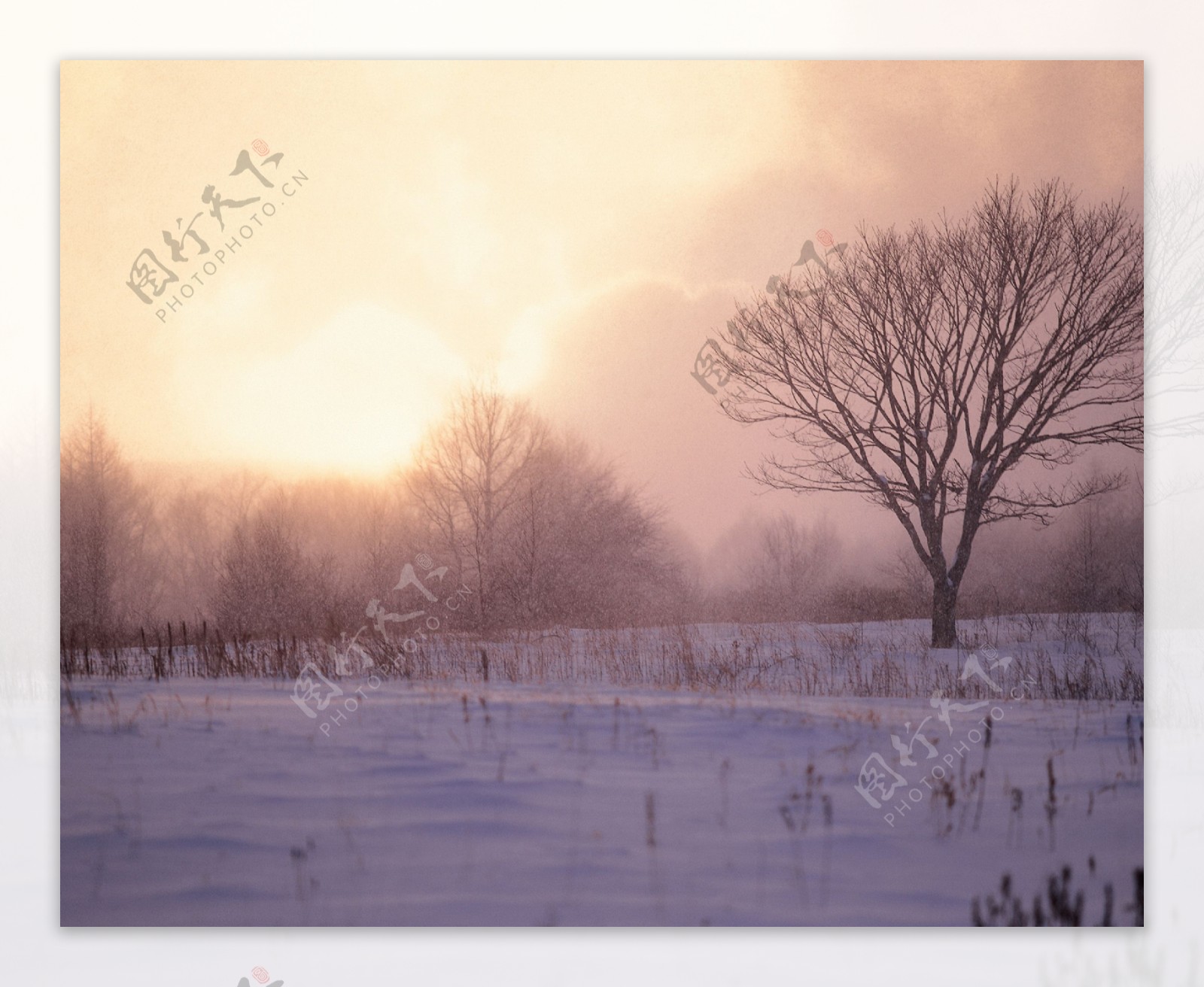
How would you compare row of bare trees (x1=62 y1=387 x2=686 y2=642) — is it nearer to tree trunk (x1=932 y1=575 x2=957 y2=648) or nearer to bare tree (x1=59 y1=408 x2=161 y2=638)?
bare tree (x1=59 y1=408 x2=161 y2=638)

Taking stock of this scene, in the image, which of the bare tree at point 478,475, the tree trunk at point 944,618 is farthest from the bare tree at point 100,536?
the tree trunk at point 944,618

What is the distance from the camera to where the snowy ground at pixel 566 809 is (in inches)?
148

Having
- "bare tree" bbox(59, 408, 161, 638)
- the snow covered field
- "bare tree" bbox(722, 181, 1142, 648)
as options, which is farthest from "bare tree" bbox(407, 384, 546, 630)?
"bare tree" bbox(59, 408, 161, 638)

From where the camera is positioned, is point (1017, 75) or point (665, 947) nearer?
point (665, 947)

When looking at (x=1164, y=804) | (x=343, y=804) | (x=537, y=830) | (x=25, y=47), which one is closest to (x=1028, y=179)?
(x=1164, y=804)

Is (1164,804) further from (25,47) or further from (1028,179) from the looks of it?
(25,47)

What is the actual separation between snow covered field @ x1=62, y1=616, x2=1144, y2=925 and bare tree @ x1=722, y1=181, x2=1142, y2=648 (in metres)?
Answer: 0.61

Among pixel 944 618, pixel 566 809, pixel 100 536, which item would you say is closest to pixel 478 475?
pixel 566 809

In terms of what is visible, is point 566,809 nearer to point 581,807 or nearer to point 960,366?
point 581,807

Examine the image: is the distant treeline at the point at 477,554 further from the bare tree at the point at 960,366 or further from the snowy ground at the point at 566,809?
the snowy ground at the point at 566,809

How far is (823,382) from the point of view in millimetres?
4223

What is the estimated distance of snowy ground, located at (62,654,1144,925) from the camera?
3.76 metres

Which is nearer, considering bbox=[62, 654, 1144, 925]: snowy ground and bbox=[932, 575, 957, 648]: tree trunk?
bbox=[62, 654, 1144, 925]: snowy ground

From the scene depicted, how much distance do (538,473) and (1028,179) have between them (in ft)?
7.74
